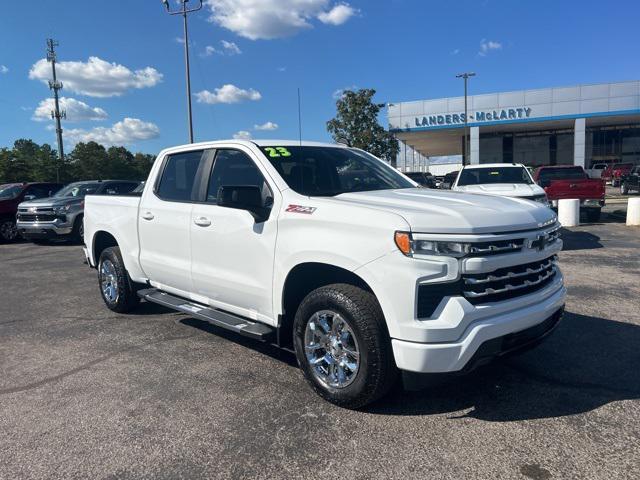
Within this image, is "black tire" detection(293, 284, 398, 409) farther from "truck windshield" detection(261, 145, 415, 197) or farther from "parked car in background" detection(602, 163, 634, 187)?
"parked car in background" detection(602, 163, 634, 187)

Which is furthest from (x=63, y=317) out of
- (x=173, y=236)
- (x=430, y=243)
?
(x=430, y=243)

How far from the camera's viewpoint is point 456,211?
3250mm

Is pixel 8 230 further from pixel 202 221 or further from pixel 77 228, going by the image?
pixel 202 221

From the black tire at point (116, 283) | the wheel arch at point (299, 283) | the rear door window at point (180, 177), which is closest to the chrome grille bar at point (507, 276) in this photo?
the wheel arch at point (299, 283)

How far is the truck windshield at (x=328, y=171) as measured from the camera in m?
4.16

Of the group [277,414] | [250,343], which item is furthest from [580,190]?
[277,414]

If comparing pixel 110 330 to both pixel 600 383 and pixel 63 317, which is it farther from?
pixel 600 383

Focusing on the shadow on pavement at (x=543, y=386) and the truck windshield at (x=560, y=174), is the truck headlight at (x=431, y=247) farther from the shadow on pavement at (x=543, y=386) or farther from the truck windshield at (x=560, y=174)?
the truck windshield at (x=560, y=174)

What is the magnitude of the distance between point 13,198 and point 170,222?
42.2 feet

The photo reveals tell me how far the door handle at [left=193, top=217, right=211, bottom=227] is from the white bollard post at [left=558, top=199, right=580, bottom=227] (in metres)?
11.9

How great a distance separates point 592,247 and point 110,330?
9209 millimetres

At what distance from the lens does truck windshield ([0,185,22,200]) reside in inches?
605

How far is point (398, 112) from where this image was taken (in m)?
43.1

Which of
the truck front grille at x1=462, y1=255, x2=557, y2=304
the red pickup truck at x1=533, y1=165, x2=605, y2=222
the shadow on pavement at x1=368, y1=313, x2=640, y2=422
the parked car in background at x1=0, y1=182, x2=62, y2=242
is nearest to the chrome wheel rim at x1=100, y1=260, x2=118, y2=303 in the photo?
the shadow on pavement at x1=368, y1=313, x2=640, y2=422
